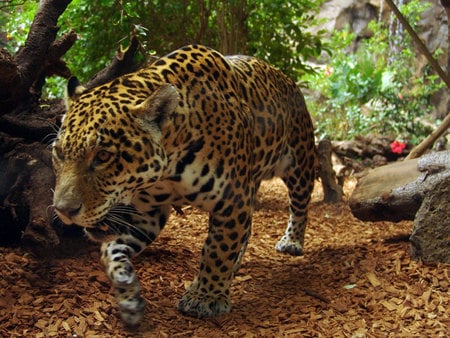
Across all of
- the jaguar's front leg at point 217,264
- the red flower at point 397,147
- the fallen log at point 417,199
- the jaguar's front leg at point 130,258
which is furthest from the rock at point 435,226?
the red flower at point 397,147

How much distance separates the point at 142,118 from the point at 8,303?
1844mm

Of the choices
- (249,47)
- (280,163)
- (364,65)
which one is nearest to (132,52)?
(280,163)

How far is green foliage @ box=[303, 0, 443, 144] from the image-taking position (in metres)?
15.1

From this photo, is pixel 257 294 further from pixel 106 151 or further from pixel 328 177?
pixel 328 177

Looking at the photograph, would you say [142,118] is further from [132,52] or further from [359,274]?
[359,274]

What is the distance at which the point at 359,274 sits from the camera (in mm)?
5727

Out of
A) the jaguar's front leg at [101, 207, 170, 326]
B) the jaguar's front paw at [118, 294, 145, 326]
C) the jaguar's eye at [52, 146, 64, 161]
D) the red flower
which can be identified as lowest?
the red flower

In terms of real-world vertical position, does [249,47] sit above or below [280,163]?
above

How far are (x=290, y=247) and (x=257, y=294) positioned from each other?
1.47 meters

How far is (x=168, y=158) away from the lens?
14.3ft

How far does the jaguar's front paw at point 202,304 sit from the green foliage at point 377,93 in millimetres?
10021

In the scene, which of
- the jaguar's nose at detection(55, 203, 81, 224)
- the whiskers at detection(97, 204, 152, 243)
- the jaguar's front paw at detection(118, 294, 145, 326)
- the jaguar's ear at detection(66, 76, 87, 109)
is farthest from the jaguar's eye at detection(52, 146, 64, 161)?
the jaguar's front paw at detection(118, 294, 145, 326)

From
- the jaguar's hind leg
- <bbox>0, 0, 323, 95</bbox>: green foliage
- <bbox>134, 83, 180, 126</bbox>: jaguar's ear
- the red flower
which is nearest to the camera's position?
<bbox>134, 83, 180, 126</bbox>: jaguar's ear

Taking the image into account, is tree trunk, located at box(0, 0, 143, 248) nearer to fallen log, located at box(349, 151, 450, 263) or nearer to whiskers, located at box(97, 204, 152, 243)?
whiskers, located at box(97, 204, 152, 243)
